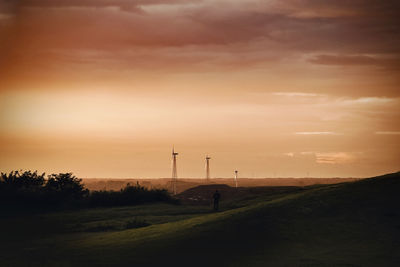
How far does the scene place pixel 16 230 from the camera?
62.5m

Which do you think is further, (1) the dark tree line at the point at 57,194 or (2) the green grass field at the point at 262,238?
(1) the dark tree line at the point at 57,194

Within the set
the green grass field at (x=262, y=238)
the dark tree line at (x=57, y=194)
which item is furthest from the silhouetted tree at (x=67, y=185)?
the green grass field at (x=262, y=238)

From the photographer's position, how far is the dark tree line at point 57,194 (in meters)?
82.5

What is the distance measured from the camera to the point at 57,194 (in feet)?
281

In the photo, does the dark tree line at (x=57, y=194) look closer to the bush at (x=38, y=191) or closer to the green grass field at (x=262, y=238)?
the bush at (x=38, y=191)

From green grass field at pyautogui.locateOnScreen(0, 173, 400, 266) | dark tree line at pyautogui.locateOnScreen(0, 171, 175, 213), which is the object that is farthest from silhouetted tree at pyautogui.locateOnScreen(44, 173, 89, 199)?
green grass field at pyautogui.locateOnScreen(0, 173, 400, 266)

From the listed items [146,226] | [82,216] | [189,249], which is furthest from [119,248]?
[82,216]

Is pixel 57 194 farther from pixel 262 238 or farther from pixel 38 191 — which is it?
pixel 262 238

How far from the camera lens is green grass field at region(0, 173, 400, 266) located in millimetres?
38312

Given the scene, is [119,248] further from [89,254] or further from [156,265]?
[156,265]

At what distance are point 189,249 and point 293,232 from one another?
879cm

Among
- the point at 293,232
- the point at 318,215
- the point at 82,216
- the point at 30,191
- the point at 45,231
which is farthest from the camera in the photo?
the point at 30,191

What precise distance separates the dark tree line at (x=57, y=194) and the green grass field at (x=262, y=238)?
977 inches

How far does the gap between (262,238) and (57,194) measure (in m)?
51.0
